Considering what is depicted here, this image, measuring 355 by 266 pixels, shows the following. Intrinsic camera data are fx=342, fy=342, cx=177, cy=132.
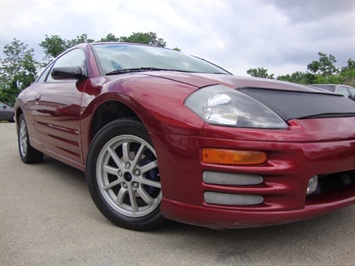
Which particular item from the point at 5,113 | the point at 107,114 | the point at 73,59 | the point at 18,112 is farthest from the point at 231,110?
the point at 5,113

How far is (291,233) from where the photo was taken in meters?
2.21

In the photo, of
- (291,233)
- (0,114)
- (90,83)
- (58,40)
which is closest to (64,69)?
(90,83)

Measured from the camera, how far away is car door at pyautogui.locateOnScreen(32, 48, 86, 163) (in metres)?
2.77

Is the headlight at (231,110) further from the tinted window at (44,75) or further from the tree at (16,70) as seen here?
the tree at (16,70)

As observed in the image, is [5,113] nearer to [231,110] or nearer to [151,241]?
[151,241]

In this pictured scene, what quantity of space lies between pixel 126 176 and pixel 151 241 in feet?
1.47

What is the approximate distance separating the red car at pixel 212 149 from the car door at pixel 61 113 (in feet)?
0.34

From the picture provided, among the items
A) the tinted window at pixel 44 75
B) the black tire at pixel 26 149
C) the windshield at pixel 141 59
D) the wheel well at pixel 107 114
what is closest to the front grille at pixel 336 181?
the wheel well at pixel 107 114

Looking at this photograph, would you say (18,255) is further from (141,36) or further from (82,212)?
(141,36)

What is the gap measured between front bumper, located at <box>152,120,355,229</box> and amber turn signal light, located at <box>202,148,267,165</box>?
0.07ft

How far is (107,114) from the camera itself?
99.0 inches

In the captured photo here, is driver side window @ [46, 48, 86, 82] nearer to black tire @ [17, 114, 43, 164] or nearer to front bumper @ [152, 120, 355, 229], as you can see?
black tire @ [17, 114, 43, 164]

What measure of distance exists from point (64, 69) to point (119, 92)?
2.60 ft

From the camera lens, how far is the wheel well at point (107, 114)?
2377 millimetres
